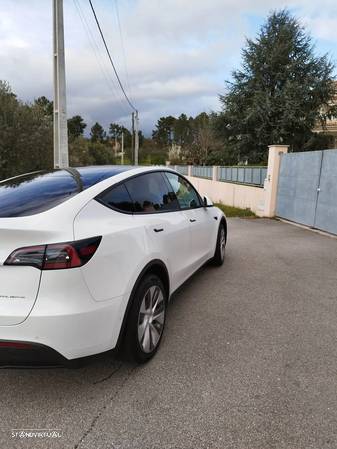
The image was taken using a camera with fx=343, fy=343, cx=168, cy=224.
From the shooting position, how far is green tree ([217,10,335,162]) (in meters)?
19.7

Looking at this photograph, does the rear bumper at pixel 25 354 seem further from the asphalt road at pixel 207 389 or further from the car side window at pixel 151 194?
the car side window at pixel 151 194

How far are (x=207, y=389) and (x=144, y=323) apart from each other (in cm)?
67

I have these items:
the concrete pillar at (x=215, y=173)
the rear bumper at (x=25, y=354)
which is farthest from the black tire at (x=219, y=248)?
the concrete pillar at (x=215, y=173)

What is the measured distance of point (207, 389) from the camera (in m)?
2.42

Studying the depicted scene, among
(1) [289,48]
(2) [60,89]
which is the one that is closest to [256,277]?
(2) [60,89]

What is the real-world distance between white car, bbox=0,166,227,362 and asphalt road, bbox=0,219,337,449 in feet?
1.10

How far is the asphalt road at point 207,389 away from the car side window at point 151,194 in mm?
1208

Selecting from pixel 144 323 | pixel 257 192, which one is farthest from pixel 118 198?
pixel 257 192

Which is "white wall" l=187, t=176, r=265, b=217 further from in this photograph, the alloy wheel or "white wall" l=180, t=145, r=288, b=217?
the alloy wheel

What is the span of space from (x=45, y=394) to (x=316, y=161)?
26.8 ft

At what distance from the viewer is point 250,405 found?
226 cm

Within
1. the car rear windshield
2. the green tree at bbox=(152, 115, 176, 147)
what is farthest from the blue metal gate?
the green tree at bbox=(152, 115, 176, 147)

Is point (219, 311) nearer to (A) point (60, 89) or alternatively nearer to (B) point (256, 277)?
(B) point (256, 277)

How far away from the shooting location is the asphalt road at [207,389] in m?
A: 2.01
